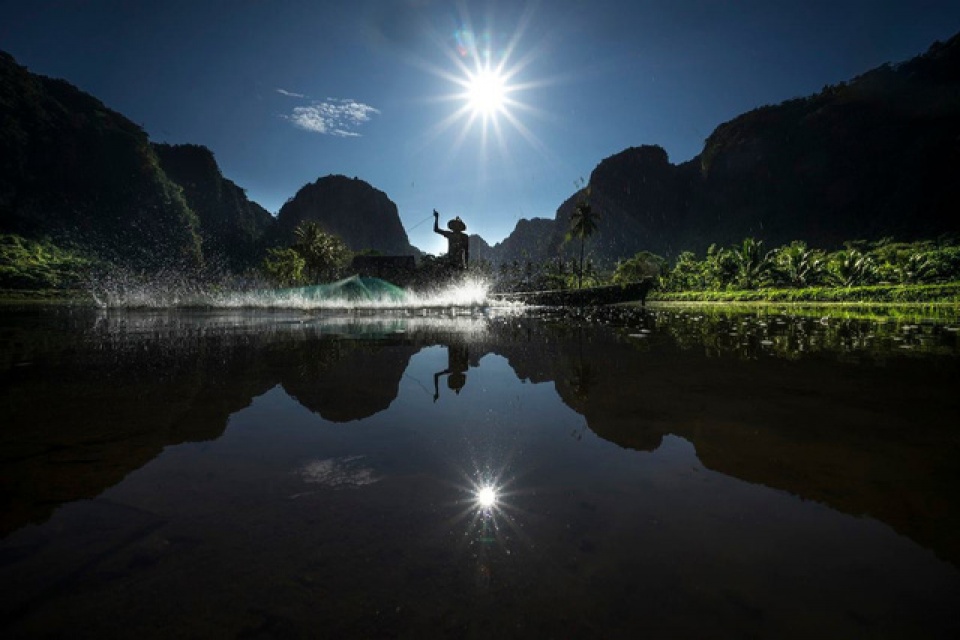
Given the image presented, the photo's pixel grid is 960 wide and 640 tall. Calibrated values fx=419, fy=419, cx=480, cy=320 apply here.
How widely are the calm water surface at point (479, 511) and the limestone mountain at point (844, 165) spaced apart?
109 metres

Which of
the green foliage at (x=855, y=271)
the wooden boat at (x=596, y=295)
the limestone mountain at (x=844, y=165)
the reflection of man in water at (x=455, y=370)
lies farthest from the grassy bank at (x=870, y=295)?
the limestone mountain at (x=844, y=165)

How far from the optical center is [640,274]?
287 feet

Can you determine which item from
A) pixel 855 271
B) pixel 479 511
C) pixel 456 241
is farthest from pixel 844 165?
pixel 479 511

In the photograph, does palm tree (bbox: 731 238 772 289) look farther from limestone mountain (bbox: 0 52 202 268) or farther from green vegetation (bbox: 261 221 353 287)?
limestone mountain (bbox: 0 52 202 268)

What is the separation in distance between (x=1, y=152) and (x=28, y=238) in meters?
25.7

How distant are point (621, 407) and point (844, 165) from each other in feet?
519

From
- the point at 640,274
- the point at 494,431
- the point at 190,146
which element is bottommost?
the point at 494,431

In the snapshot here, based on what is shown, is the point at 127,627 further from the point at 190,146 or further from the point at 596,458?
the point at 190,146

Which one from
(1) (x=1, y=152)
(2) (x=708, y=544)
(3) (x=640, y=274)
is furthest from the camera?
(3) (x=640, y=274)

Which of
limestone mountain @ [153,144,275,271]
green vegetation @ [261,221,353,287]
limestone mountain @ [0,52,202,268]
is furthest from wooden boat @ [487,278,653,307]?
limestone mountain @ [153,144,275,271]

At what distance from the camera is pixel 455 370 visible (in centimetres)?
552

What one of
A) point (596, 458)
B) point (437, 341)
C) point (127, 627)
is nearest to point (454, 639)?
point (127, 627)

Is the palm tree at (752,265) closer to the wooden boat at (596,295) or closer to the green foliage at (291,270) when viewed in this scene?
the wooden boat at (596,295)

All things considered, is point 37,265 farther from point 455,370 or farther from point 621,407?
point 621,407
